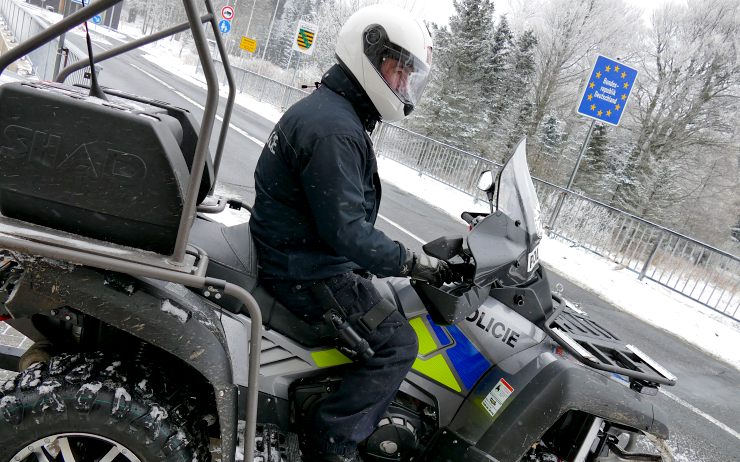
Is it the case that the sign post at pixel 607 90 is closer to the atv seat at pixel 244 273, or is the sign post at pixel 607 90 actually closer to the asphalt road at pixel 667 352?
the asphalt road at pixel 667 352

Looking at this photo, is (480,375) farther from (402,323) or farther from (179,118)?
(179,118)

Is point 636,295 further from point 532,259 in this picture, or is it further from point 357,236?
point 357,236

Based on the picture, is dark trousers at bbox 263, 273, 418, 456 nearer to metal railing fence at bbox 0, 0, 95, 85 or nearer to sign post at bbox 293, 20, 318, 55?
metal railing fence at bbox 0, 0, 95, 85

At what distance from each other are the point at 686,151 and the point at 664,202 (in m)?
2.76

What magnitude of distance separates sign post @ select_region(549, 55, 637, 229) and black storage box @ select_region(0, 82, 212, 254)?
433 inches

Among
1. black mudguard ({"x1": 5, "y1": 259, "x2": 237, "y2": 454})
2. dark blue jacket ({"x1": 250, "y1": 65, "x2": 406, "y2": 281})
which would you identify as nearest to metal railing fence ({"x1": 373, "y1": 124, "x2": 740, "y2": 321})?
dark blue jacket ({"x1": 250, "y1": 65, "x2": 406, "y2": 281})

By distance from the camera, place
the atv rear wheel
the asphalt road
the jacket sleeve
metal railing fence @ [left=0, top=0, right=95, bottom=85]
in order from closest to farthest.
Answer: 1. the atv rear wheel
2. the jacket sleeve
3. the asphalt road
4. metal railing fence @ [left=0, top=0, right=95, bottom=85]

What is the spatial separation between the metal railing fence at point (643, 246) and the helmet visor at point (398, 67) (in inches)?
Answer: 392

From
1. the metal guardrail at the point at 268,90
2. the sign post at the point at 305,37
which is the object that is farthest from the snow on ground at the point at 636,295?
the metal guardrail at the point at 268,90

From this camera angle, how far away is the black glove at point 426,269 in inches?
91.6

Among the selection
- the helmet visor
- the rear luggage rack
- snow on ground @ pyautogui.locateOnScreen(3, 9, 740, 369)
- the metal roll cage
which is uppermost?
the helmet visor

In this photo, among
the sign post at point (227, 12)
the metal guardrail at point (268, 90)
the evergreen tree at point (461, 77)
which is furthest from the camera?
the evergreen tree at point (461, 77)

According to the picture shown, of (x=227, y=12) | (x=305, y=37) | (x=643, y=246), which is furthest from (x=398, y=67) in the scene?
(x=227, y=12)

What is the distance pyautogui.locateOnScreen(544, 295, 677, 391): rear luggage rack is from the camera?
245 centimetres
